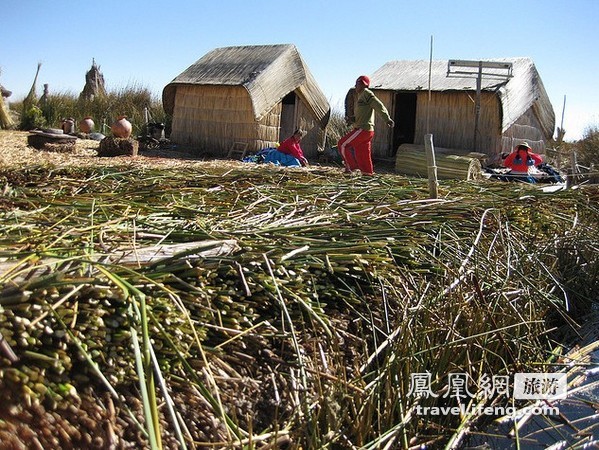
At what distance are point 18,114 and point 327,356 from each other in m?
19.5

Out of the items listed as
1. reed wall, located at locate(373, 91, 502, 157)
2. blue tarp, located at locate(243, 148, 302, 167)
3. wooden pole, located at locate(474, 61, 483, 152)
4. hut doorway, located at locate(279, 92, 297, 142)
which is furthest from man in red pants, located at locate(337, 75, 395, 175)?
hut doorway, located at locate(279, 92, 297, 142)

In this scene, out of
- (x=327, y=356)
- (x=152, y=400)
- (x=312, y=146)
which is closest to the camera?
(x=152, y=400)

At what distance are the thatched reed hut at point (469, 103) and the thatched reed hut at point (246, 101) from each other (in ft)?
5.76

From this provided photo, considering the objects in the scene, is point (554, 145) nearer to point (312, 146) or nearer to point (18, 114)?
point (312, 146)

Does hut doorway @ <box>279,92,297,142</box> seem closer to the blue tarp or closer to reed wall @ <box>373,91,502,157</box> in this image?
reed wall @ <box>373,91,502,157</box>

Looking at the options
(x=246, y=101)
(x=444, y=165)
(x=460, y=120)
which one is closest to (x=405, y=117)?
(x=460, y=120)

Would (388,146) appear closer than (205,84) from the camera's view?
No

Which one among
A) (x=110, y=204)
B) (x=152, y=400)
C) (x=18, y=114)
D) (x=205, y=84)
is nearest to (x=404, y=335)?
(x=152, y=400)

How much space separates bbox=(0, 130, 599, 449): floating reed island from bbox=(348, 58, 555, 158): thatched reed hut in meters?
10.7

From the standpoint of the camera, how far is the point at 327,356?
2.31 m

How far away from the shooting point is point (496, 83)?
46.0 ft

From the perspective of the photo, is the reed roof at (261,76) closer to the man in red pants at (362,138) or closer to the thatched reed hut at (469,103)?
the thatched reed hut at (469,103)

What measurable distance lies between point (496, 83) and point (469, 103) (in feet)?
2.31

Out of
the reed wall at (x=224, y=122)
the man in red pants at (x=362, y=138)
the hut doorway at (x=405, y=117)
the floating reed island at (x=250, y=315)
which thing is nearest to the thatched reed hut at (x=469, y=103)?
the hut doorway at (x=405, y=117)
